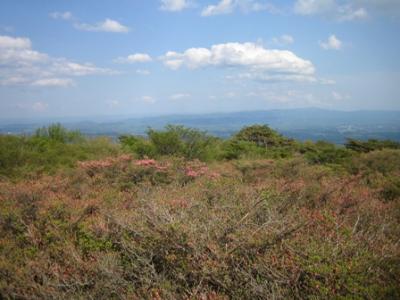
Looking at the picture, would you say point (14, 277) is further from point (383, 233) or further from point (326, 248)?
point (383, 233)

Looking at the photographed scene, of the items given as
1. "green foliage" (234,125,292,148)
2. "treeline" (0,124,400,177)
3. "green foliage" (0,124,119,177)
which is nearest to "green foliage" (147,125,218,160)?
"treeline" (0,124,400,177)

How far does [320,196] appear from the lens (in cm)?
760

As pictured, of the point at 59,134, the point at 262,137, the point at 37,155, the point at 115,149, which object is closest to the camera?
the point at 37,155

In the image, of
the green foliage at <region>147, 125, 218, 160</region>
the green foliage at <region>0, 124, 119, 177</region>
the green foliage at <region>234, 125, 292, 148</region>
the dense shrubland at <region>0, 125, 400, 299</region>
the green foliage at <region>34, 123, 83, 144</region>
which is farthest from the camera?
the green foliage at <region>234, 125, 292, 148</region>

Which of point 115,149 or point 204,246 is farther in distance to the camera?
point 115,149

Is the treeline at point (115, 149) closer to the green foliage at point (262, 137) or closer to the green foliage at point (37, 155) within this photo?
the green foliage at point (37, 155)

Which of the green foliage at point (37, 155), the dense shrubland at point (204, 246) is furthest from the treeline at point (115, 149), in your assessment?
the dense shrubland at point (204, 246)

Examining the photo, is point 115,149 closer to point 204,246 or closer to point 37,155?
point 37,155

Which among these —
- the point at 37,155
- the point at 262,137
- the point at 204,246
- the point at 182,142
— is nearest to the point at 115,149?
the point at 182,142

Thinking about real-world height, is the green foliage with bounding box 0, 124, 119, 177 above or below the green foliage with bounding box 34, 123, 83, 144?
below

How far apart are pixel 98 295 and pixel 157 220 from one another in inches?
47.0

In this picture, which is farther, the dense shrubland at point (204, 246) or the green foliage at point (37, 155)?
the green foliage at point (37, 155)

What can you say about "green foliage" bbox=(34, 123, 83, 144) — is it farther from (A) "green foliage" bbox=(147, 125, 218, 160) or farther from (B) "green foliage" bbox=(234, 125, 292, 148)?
(B) "green foliage" bbox=(234, 125, 292, 148)

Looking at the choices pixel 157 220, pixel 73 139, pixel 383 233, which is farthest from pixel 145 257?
pixel 73 139
